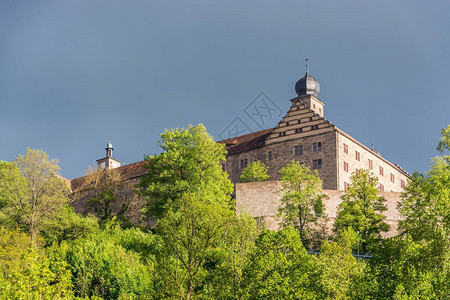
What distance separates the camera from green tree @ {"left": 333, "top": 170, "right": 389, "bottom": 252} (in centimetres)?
5112

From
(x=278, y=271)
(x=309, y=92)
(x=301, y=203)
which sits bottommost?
(x=278, y=271)

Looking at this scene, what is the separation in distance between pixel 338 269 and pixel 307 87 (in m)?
47.0

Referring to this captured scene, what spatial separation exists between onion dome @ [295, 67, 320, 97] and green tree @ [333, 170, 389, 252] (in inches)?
1185

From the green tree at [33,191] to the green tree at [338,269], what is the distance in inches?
1007

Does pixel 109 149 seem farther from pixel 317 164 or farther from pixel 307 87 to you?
pixel 317 164

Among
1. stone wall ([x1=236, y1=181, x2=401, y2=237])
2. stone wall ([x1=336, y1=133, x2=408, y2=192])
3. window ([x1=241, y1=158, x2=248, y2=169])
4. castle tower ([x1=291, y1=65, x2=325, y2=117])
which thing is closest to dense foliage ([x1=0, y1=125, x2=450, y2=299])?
stone wall ([x1=236, y1=181, x2=401, y2=237])

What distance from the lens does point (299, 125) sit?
7419cm

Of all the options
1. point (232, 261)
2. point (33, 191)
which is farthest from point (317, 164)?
point (232, 261)

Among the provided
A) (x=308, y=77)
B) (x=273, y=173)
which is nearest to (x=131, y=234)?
(x=273, y=173)

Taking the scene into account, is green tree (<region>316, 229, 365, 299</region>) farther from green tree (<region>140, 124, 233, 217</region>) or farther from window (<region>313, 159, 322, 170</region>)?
window (<region>313, 159, 322, 170</region>)

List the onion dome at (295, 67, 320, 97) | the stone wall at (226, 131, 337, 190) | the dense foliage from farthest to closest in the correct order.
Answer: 1. the onion dome at (295, 67, 320, 97)
2. the stone wall at (226, 131, 337, 190)
3. the dense foliage

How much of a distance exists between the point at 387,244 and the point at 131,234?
98.9ft

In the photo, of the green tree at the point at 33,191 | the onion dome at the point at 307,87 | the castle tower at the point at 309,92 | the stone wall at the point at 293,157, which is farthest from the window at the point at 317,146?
the green tree at the point at 33,191

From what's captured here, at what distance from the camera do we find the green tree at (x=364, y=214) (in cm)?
5112
